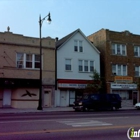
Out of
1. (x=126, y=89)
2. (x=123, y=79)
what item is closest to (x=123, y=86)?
(x=126, y=89)

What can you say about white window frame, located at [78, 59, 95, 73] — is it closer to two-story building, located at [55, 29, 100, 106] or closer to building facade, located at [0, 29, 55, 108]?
two-story building, located at [55, 29, 100, 106]

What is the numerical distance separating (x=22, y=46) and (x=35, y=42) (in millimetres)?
1739

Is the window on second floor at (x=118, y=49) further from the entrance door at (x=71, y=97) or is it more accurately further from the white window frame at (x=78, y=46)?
the entrance door at (x=71, y=97)

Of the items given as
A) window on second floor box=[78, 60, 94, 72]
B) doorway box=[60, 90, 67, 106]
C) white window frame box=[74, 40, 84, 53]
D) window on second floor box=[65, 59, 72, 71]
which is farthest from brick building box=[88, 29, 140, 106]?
doorway box=[60, 90, 67, 106]

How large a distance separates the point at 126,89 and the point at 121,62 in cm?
390

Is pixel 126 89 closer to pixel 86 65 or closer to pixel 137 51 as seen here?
pixel 137 51

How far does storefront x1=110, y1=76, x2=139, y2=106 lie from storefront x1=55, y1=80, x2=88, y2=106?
4.61m

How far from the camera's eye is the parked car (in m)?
24.6

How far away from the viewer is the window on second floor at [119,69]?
Answer: 3466 cm

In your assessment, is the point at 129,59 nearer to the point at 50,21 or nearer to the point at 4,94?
the point at 50,21

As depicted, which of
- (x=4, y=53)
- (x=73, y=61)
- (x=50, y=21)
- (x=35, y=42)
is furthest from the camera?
(x=73, y=61)

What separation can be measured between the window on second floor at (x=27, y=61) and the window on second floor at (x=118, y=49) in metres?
11.5

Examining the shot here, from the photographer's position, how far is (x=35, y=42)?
29844 millimetres

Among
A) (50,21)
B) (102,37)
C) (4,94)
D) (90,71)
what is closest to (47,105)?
(4,94)
